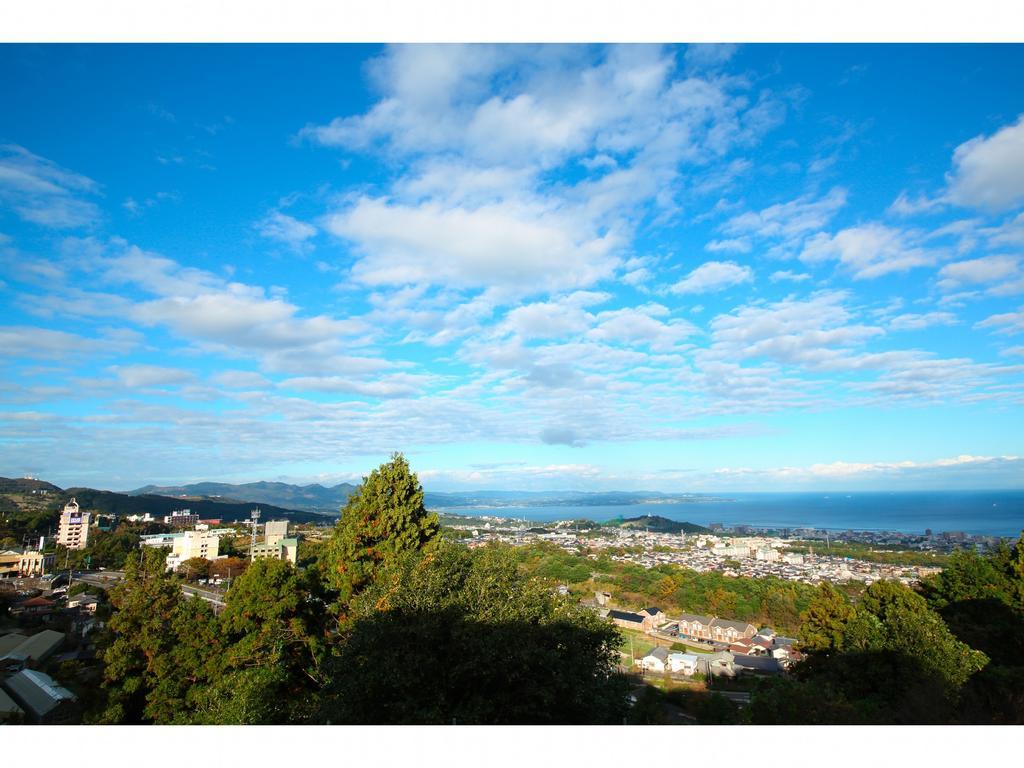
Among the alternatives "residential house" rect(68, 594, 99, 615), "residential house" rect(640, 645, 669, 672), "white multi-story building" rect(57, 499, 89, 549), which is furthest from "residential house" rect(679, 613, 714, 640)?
"white multi-story building" rect(57, 499, 89, 549)

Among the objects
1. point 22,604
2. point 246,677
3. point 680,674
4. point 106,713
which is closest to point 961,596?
point 680,674

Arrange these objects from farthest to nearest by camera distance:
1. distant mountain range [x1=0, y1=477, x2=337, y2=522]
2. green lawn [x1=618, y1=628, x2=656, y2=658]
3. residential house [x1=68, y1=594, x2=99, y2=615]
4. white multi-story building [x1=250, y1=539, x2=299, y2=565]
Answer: distant mountain range [x1=0, y1=477, x2=337, y2=522] < white multi-story building [x1=250, y1=539, x2=299, y2=565] < residential house [x1=68, y1=594, x2=99, y2=615] < green lawn [x1=618, y1=628, x2=656, y2=658]

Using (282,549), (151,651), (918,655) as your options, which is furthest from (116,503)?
(918,655)

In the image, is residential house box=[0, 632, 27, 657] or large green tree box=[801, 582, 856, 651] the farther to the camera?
residential house box=[0, 632, 27, 657]

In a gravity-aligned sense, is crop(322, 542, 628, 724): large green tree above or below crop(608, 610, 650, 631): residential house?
above

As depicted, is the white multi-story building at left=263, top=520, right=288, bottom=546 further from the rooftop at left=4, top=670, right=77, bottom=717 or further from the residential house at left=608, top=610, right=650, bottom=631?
the rooftop at left=4, top=670, right=77, bottom=717

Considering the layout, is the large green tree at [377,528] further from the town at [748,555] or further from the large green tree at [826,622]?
the town at [748,555]

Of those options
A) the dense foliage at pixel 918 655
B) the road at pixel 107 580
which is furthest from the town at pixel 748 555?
the road at pixel 107 580
